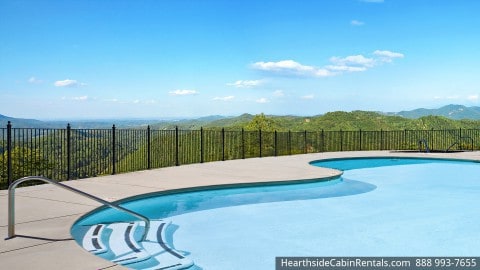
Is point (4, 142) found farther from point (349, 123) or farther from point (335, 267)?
point (349, 123)

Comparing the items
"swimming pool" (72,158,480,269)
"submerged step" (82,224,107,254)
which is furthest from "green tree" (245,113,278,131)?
"submerged step" (82,224,107,254)

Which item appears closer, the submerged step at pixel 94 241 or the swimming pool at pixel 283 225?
the submerged step at pixel 94 241

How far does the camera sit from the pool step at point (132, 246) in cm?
552

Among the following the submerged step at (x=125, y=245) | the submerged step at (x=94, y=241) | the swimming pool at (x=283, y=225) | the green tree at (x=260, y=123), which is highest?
the green tree at (x=260, y=123)

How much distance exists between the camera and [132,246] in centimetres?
603

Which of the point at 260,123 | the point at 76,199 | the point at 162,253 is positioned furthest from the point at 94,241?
the point at 260,123

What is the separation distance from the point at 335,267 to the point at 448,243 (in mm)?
2484

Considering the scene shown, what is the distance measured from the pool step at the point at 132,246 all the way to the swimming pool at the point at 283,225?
13 mm

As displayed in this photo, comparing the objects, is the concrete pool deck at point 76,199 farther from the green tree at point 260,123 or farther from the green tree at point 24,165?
the green tree at point 260,123

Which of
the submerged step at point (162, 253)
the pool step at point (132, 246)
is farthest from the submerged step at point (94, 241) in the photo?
the submerged step at point (162, 253)

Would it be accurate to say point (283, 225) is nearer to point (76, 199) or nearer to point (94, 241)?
point (94, 241)

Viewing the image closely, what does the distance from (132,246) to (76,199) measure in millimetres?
2855

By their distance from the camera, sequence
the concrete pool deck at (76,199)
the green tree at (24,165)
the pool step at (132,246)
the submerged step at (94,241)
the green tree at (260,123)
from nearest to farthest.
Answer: the concrete pool deck at (76,199) < the pool step at (132,246) < the submerged step at (94,241) < the green tree at (24,165) < the green tree at (260,123)

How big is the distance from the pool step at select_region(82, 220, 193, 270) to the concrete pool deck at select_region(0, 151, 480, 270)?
1.38 feet
